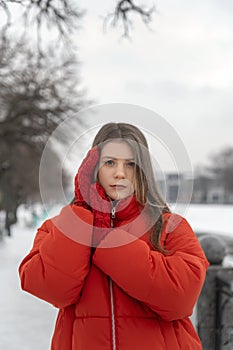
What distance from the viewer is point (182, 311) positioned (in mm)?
1664

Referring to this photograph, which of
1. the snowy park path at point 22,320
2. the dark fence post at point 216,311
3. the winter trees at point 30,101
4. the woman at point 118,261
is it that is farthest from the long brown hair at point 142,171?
the winter trees at point 30,101

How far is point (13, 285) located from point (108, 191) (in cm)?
841

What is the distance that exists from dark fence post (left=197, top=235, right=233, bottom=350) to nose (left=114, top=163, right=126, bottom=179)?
10.3 feet

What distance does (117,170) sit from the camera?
173 cm

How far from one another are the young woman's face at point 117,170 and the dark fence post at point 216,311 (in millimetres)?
3099

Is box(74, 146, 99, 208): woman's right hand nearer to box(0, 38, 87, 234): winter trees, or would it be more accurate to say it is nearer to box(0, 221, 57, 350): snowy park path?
box(0, 221, 57, 350): snowy park path

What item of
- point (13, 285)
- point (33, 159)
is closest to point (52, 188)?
point (13, 285)

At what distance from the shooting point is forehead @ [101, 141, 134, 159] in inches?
69.2

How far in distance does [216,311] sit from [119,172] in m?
3.38

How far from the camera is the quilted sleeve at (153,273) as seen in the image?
5.25ft

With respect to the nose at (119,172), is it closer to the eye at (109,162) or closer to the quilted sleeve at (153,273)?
the eye at (109,162)

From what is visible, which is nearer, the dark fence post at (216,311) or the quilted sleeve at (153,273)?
the quilted sleeve at (153,273)

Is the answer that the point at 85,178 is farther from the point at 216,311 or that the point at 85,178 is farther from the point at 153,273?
the point at 216,311

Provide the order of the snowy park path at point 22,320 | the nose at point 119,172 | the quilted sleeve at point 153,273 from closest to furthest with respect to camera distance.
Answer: the quilted sleeve at point 153,273
the nose at point 119,172
the snowy park path at point 22,320
